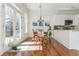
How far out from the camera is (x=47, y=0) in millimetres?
2676

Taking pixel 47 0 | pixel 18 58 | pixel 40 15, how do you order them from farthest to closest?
pixel 40 15, pixel 18 58, pixel 47 0

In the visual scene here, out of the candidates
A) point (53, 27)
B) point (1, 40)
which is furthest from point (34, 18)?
point (1, 40)

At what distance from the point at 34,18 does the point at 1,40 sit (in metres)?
4.67

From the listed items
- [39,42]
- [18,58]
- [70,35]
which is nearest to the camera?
[18,58]

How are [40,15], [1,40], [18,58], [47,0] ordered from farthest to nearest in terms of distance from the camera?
[40,15], [1,40], [18,58], [47,0]

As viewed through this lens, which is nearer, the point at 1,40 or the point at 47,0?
the point at 47,0

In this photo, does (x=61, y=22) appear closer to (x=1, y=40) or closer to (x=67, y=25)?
(x=67, y=25)

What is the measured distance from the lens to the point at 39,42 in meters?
8.41

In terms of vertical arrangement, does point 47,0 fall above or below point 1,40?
above

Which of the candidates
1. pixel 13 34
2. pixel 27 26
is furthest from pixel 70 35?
pixel 27 26

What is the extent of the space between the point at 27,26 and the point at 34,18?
65cm

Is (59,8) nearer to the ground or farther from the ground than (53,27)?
farther from the ground

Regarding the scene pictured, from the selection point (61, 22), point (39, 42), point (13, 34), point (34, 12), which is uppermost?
point (34, 12)

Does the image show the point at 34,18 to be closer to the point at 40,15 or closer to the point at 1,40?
the point at 40,15
